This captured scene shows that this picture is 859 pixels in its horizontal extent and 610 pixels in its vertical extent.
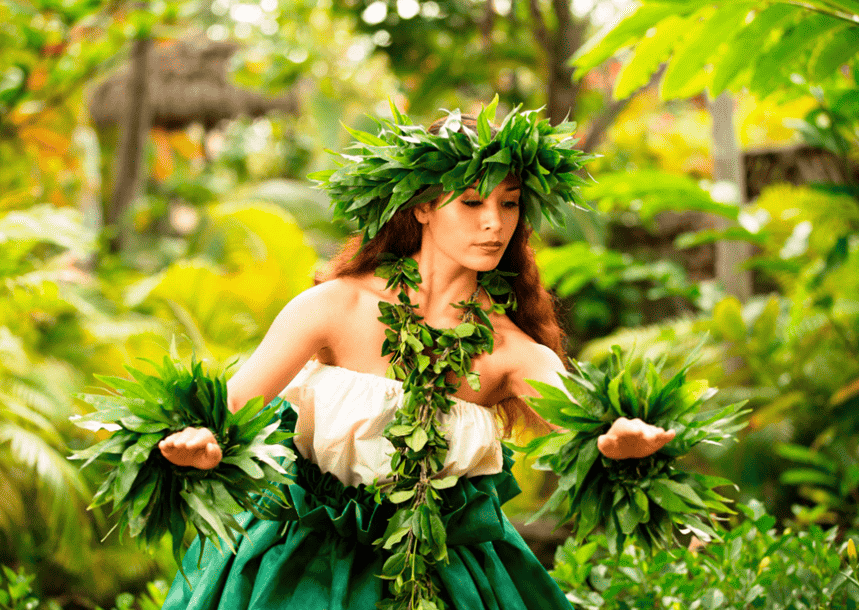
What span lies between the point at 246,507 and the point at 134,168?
6358mm

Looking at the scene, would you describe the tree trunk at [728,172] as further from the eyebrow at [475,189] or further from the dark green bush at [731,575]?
the eyebrow at [475,189]

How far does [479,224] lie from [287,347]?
0.49m

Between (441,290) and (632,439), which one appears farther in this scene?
(441,290)

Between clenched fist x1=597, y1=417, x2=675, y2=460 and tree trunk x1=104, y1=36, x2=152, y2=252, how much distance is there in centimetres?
651

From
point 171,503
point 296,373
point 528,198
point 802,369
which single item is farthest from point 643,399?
point 802,369

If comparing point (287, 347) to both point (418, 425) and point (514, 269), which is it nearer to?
point (418, 425)

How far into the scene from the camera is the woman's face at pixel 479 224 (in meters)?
1.67

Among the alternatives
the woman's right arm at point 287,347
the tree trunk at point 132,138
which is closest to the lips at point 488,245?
the woman's right arm at point 287,347

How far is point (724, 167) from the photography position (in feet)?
16.8

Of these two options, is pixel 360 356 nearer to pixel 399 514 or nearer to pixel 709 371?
pixel 399 514

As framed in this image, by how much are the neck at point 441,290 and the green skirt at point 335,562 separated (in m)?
0.37

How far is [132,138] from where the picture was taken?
7113mm

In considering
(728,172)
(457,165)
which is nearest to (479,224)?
(457,165)

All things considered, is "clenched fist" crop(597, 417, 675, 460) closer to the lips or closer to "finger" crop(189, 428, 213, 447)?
the lips
